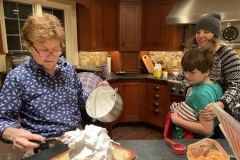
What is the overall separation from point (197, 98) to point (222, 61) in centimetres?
40

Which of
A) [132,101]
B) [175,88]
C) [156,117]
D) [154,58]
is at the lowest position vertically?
[156,117]

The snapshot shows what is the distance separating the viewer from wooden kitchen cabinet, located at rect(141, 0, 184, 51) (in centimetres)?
303

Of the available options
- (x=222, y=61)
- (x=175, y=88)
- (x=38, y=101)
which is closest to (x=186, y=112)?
(x=222, y=61)

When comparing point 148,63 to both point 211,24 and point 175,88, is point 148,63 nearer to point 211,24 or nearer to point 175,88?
point 175,88

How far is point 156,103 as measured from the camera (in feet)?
9.91

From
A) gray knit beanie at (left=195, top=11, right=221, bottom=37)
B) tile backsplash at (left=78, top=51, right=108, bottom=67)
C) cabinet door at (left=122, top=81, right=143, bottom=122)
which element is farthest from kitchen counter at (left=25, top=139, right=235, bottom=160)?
tile backsplash at (left=78, top=51, right=108, bottom=67)

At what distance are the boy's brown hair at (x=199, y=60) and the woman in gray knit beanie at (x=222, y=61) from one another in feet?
0.40

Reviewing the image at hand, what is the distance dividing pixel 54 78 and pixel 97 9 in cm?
224

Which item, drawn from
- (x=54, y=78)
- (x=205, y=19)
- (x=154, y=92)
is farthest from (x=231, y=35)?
(x=54, y=78)

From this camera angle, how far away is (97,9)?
10.0ft

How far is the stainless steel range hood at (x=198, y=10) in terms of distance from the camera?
7.36ft

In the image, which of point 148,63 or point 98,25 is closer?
point 98,25

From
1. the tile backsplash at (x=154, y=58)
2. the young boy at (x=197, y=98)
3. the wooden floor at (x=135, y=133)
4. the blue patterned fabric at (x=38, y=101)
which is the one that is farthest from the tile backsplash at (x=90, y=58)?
the young boy at (x=197, y=98)

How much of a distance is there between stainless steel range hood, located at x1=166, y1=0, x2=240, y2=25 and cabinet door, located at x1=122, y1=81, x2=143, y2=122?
1.14 metres
